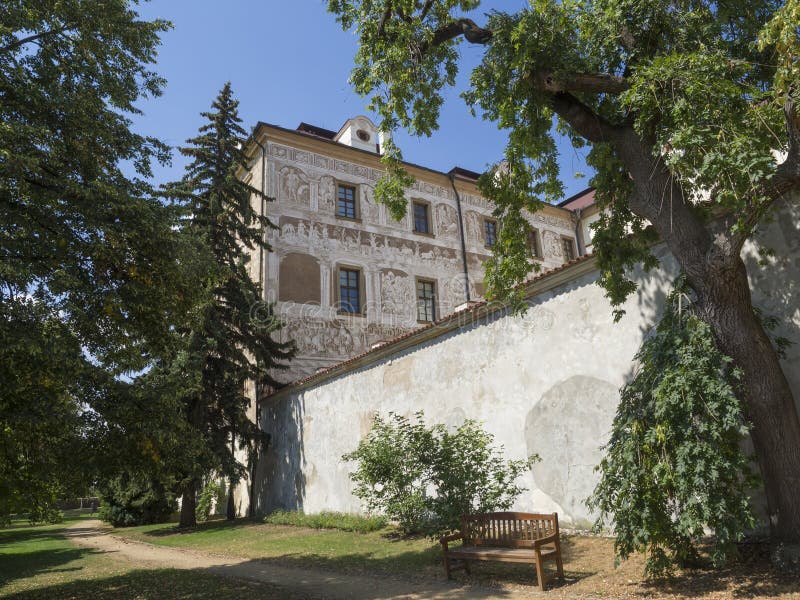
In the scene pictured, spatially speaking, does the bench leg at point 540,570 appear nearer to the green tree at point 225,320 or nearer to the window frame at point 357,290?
the green tree at point 225,320

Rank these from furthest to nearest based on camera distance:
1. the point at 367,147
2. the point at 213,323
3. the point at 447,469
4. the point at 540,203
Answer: the point at 367,147
the point at 213,323
the point at 540,203
the point at 447,469

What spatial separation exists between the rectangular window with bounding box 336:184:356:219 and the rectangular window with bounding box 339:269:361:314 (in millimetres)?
2308

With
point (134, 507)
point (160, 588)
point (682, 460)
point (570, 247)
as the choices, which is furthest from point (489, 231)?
point (682, 460)

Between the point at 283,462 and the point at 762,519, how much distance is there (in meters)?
13.6

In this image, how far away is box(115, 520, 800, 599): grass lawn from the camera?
538 cm

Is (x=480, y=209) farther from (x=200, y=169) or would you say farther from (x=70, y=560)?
(x=70, y=560)

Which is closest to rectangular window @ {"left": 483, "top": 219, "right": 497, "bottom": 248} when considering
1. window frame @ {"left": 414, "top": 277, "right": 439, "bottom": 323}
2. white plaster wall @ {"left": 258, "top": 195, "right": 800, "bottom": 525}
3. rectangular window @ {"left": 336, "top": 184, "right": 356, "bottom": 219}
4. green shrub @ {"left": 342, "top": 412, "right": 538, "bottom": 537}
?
window frame @ {"left": 414, "top": 277, "right": 439, "bottom": 323}

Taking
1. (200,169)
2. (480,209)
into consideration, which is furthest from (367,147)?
(200,169)

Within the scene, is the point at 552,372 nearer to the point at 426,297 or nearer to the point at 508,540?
the point at 508,540

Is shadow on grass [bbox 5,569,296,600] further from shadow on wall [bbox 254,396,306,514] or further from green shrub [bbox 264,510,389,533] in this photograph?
shadow on wall [bbox 254,396,306,514]

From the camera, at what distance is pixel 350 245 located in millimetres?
21703

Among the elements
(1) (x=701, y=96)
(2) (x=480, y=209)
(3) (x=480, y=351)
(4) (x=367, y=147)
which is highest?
(4) (x=367, y=147)

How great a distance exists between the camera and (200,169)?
17.5 metres

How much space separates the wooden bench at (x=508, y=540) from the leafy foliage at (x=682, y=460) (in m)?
1.02
